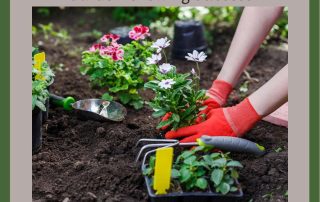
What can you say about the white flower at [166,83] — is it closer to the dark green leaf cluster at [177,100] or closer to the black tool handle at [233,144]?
the dark green leaf cluster at [177,100]

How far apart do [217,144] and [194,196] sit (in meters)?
0.27

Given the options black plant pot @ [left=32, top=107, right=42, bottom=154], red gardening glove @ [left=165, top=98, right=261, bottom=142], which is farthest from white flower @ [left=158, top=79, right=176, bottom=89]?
black plant pot @ [left=32, top=107, right=42, bottom=154]

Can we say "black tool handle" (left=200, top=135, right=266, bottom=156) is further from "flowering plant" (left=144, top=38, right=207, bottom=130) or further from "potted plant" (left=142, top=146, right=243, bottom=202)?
"flowering plant" (left=144, top=38, right=207, bottom=130)

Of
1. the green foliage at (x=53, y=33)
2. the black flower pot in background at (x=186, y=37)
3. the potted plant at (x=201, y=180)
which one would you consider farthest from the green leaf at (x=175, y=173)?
the green foliage at (x=53, y=33)

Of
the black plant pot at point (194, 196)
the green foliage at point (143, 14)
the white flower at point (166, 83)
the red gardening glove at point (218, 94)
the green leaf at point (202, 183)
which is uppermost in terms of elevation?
the green foliage at point (143, 14)

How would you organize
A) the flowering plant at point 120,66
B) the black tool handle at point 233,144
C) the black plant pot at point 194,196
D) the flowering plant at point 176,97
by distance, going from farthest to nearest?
the flowering plant at point 120,66 → the flowering plant at point 176,97 → the black tool handle at point 233,144 → the black plant pot at point 194,196

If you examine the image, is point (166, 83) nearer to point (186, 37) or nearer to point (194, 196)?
point (194, 196)

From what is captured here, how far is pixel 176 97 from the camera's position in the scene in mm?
3037

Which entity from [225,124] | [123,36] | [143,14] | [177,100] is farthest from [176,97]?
[143,14]

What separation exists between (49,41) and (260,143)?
2.16 m

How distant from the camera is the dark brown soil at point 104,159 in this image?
2.81 metres

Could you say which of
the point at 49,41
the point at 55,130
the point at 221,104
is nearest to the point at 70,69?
the point at 49,41

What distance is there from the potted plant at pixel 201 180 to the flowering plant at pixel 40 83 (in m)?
0.62

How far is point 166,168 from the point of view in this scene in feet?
8.56
